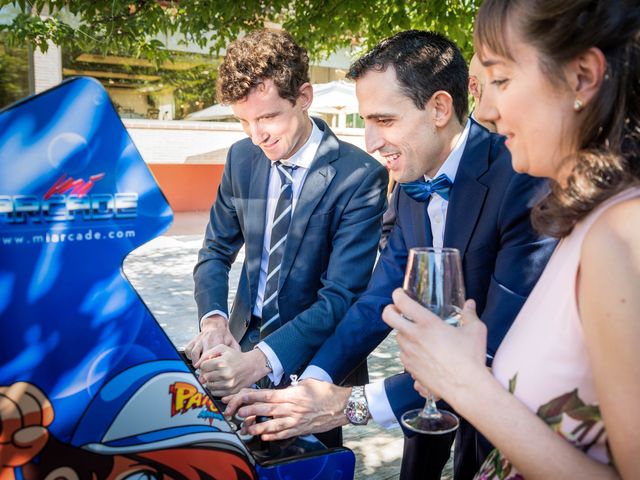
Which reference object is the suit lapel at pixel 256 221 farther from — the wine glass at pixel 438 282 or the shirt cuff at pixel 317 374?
the wine glass at pixel 438 282

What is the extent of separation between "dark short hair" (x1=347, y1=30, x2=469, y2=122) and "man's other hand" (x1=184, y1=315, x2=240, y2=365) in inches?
41.2

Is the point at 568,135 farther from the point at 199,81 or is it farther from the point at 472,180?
the point at 199,81

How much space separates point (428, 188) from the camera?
6.82 ft

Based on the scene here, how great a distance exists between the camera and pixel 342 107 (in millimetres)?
14117

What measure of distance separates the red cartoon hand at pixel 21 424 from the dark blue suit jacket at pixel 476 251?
3.22 feet

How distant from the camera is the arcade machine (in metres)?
1.03

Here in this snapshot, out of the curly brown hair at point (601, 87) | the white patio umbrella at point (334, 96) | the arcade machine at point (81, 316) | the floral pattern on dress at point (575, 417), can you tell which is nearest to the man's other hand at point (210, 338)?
the arcade machine at point (81, 316)

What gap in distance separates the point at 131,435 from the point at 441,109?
1541mm

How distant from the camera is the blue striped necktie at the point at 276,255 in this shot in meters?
2.36

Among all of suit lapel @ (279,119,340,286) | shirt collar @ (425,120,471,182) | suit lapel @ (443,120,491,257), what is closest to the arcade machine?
suit lapel @ (443,120,491,257)

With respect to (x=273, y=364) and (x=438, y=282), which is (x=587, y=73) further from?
(x=273, y=364)

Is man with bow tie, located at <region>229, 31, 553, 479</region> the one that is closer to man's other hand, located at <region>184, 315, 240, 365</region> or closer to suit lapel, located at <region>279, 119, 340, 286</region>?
suit lapel, located at <region>279, 119, 340, 286</region>

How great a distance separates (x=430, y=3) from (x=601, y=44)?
14.6 ft

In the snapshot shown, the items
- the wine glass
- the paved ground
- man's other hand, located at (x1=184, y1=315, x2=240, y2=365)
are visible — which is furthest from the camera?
the paved ground
